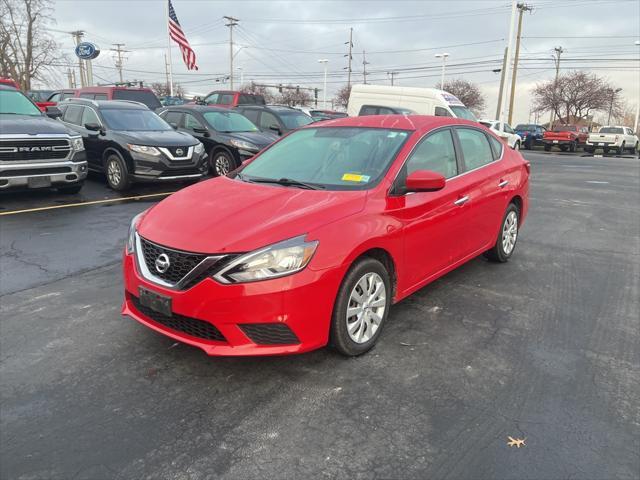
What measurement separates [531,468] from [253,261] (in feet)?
5.95

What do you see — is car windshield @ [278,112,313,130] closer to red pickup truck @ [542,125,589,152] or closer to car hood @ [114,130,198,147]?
car hood @ [114,130,198,147]

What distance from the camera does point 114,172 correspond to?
32.2 feet

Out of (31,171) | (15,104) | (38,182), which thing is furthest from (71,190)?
(15,104)

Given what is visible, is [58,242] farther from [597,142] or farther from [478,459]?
[597,142]

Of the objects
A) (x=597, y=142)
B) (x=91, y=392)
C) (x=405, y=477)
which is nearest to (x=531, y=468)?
(x=405, y=477)

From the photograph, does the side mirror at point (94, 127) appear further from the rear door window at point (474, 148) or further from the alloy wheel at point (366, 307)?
the alloy wheel at point (366, 307)

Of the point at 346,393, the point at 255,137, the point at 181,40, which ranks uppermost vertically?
the point at 181,40

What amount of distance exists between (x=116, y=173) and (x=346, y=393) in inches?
325

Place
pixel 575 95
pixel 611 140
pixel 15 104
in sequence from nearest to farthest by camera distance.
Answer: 1. pixel 15 104
2. pixel 611 140
3. pixel 575 95

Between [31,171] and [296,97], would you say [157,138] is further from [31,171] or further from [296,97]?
[296,97]

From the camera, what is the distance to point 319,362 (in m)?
3.41

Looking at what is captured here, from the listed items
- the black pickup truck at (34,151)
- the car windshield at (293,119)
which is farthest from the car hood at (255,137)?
the black pickup truck at (34,151)

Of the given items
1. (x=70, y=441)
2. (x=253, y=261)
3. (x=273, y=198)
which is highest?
(x=273, y=198)

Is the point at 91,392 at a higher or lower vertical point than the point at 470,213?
lower
